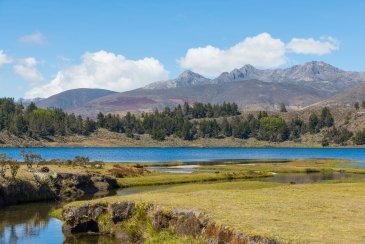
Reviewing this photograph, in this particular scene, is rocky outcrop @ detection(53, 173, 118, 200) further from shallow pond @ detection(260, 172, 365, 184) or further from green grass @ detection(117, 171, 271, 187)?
shallow pond @ detection(260, 172, 365, 184)

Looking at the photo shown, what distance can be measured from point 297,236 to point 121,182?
5872 cm

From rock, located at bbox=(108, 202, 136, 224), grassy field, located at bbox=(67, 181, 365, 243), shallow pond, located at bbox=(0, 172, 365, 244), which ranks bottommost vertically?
shallow pond, located at bbox=(0, 172, 365, 244)

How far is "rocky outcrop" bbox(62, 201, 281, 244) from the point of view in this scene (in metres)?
32.2

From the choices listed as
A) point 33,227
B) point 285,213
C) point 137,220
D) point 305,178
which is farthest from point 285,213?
point 305,178

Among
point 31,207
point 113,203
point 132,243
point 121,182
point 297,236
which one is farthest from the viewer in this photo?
point 121,182

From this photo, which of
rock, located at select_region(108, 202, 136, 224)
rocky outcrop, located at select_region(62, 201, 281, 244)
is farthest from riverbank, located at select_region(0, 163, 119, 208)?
rock, located at select_region(108, 202, 136, 224)

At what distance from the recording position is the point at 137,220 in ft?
137

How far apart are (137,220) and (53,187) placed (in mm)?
30738

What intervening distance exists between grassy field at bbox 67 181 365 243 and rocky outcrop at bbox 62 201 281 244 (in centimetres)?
70

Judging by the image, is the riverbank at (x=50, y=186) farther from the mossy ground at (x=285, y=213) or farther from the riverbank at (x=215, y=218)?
the mossy ground at (x=285, y=213)

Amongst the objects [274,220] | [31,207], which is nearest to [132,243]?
[274,220]

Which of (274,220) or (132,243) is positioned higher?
(274,220)

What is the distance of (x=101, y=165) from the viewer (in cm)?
Answer: 9994

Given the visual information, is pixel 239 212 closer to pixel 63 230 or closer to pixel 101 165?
pixel 63 230
